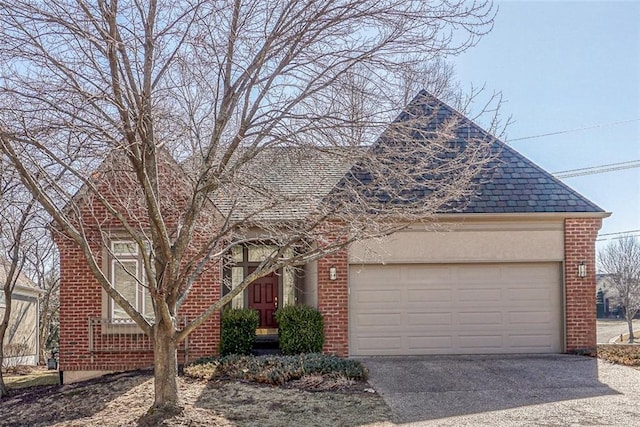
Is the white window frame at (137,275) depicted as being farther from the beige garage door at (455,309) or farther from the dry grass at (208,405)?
the beige garage door at (455,309)

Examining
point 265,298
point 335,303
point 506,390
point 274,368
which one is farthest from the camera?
point 265,298

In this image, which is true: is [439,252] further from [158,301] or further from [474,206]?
[158,301]

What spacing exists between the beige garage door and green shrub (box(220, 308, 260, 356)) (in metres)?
2.03

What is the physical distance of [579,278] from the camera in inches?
486

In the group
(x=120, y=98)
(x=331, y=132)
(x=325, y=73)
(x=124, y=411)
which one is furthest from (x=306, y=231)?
(x=124, y=411)

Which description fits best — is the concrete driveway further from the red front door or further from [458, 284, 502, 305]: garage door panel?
the red front door

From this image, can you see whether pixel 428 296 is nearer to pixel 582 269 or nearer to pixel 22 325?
pixel 582 269

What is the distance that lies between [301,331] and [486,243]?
Result: 412 cm

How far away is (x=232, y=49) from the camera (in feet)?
24.1

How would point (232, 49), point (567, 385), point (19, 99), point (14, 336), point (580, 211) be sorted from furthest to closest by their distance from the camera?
1. point (14, 336)
2. point (580, 211)
3. point (567, 385)
4. point (232, 49)
5. point (19, 99)

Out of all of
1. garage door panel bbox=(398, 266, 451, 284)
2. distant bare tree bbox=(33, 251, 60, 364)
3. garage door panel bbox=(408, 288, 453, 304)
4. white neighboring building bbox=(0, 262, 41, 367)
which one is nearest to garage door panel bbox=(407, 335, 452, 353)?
garage door panel bbox=(408, 288, 453, 304)

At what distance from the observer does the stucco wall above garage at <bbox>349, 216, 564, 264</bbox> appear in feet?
40.5

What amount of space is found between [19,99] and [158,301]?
111 inches

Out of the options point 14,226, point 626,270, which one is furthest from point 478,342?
point 626,270
